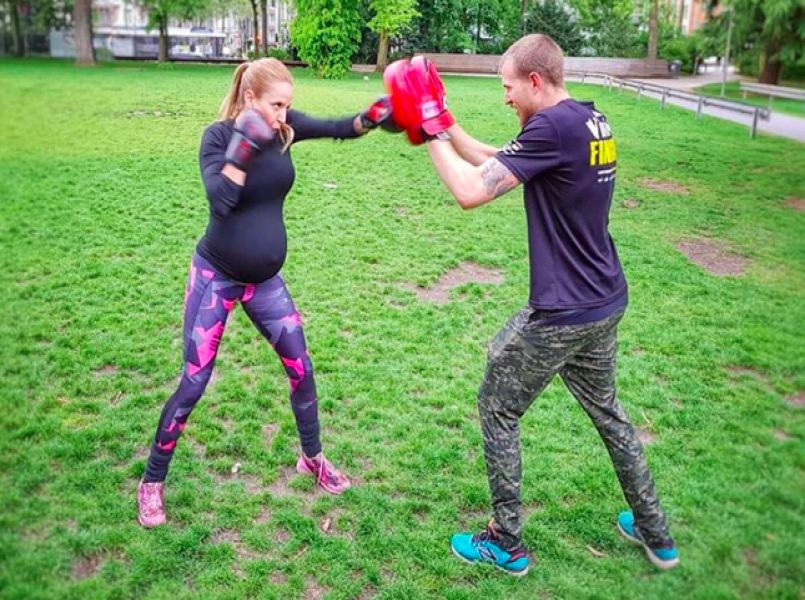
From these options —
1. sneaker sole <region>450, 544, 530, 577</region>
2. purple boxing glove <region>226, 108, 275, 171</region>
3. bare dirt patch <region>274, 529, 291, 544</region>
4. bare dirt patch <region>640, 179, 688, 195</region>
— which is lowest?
bare dirt patch <region>274, 529, 291, 544</region>

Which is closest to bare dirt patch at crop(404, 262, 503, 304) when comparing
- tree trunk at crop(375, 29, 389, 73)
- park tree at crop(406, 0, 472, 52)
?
tree trunk at crop(375, 29, 389, 73)

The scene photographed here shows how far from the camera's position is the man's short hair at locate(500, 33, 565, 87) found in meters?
2.48

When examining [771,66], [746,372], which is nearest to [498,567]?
[746,372]

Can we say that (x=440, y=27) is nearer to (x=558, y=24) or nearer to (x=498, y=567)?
(x=558, y=24)

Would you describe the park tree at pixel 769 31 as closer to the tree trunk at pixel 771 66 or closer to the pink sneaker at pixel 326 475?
the tree trunk at pixel 771 66

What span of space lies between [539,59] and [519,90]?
4.7 inches

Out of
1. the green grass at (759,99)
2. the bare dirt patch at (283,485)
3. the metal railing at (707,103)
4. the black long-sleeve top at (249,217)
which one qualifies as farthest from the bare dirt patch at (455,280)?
the green grass at (759,99)

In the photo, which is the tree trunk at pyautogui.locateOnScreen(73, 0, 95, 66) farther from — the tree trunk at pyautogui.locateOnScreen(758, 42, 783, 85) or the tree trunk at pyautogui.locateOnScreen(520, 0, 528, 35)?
the tree trunk at pyautogui.locateOnScreen(520, 0, 528, 35)

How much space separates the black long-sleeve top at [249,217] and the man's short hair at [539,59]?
1.00 metres

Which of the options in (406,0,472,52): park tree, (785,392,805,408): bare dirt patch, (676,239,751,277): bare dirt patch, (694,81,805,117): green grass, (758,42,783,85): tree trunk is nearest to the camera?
(785,392,805,408): bare dirt patch

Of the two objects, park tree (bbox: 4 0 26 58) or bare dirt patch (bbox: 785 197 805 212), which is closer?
park tree (bbox: 4 0 26 58)

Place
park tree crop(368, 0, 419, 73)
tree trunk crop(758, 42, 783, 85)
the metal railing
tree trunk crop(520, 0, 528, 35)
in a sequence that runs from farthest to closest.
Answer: tree trunk crop(520, 0, 528, 35) < tree trunk crop(758, 42, 783, 85) < park tree crop(368, 0, 419, 73) < the metal railing

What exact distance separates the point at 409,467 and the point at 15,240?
16.8 feet

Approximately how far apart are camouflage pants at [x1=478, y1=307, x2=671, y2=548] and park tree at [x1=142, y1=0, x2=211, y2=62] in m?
Answer: 5.88
